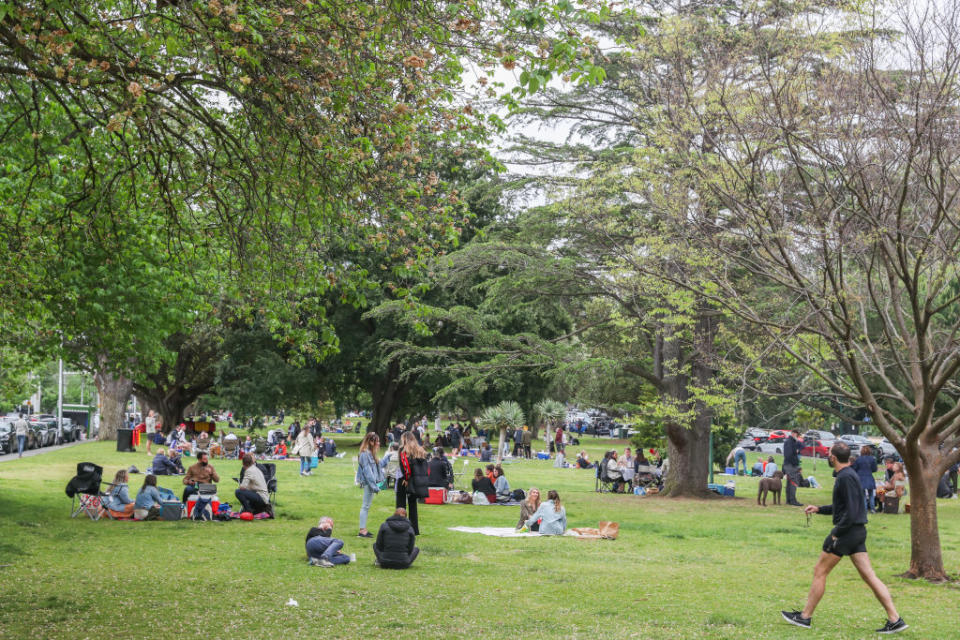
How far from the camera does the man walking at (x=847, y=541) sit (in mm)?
8641

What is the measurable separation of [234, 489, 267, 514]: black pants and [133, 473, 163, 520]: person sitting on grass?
147 cm

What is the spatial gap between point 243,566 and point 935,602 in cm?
840

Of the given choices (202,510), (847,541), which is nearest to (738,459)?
(202,510)

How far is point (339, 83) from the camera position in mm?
8008

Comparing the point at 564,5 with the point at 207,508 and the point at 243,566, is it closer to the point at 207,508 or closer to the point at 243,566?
the point at 243,566

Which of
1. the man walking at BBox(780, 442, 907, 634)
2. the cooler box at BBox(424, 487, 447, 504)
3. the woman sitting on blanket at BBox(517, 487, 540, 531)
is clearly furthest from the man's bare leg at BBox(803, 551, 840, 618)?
the cooler box at BBox(424, 487, 447, 504)

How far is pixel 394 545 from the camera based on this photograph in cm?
1196

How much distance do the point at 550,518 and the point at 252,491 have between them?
5730mm

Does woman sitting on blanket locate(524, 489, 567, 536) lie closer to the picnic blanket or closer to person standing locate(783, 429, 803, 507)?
the picnic blanket

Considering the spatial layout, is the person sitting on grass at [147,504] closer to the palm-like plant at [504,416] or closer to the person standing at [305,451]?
Answer: the person standing at [305,451]

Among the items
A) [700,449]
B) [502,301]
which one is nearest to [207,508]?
[502,301]

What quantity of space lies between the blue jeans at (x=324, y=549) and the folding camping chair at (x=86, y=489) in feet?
22.3

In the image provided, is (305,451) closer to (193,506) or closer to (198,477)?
(198,477)

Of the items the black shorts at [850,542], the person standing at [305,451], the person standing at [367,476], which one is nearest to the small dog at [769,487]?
the person standing at [367,476]
